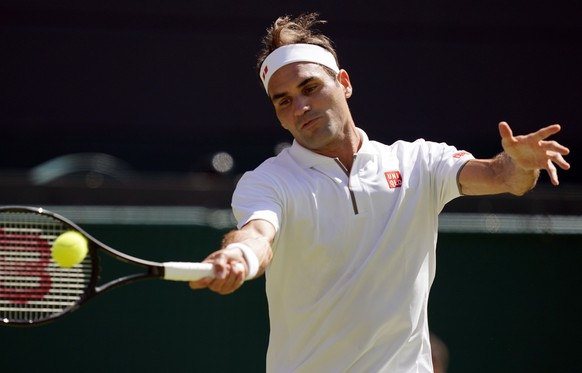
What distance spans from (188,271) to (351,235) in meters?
0.73

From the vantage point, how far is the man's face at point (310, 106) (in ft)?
12.0

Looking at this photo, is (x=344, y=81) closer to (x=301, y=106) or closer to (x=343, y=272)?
(x=301, y=106)

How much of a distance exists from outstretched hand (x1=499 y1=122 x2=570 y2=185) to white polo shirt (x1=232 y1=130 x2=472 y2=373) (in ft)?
1.28

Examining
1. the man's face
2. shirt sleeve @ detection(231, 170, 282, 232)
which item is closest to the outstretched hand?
the man's face

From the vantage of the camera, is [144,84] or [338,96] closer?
[338,96]

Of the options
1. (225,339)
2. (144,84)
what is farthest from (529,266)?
(144,84)

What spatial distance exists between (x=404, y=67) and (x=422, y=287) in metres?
4.74

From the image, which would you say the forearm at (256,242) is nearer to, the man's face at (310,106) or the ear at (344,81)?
the man's face at (310,106)

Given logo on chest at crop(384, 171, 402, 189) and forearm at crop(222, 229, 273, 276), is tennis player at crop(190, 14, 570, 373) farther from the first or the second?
forearm at crop(222, 229, 273, 276)

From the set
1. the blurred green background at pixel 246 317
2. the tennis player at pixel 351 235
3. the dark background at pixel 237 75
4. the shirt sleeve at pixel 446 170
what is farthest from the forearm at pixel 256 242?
the dark background at pixel 237 75

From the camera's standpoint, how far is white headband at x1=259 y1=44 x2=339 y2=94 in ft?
12.3

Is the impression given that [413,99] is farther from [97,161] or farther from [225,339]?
[225,339]

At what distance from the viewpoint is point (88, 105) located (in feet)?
26.0

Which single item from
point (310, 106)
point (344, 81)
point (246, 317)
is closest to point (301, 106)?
point (310, 106)
